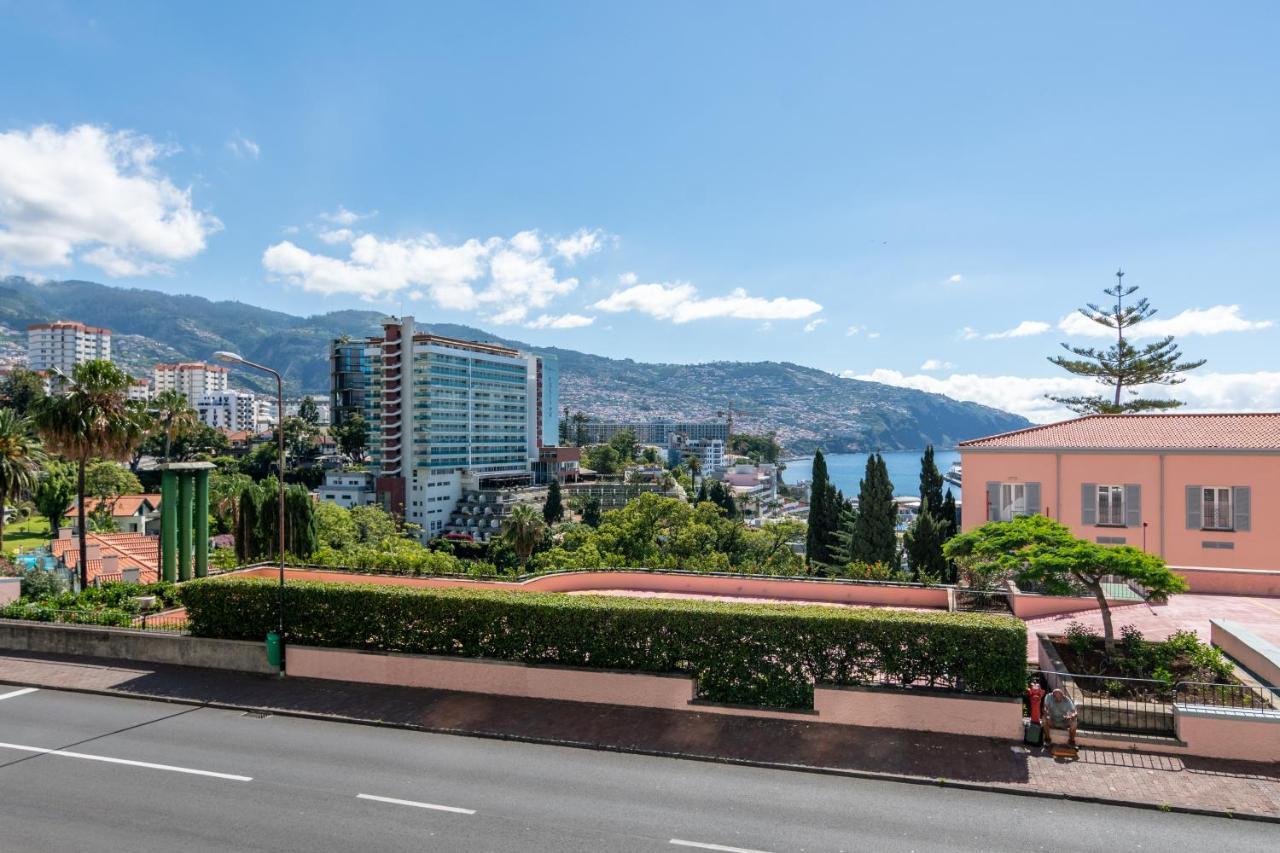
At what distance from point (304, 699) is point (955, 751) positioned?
44.1ft

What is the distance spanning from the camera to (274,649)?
18125mm

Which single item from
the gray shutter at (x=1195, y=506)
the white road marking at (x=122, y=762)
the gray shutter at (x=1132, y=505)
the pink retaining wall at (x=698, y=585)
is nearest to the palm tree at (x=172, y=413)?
the pink retaining wall at (x=698, y=585)

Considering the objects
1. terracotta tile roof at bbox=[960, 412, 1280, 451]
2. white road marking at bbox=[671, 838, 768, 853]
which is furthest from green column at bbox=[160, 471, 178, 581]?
terracotta tile roof at bbox=[960, 412, 1280, 451]

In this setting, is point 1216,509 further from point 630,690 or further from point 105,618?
point 105,618

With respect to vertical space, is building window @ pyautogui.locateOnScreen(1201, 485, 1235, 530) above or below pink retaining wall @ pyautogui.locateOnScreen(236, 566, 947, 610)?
above

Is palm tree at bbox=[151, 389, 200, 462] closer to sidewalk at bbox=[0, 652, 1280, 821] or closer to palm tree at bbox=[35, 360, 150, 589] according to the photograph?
palm tree at bbox=[35, 360, 150, 589]

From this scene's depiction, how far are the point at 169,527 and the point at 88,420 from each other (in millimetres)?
4989

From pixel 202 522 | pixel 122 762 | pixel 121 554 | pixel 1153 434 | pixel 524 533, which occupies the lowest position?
pixel 524 533

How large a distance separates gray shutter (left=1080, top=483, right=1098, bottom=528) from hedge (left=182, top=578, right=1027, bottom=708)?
13.2 m

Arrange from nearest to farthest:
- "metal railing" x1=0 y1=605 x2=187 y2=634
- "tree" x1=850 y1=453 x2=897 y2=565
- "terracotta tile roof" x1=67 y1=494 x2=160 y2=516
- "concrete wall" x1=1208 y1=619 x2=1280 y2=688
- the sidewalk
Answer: the sidewalk → "concrete wall" x1=1208 y1=619 x2=1280 y2=688 → "metal railing" x1=0 y1=605 x2=187 y2=634 → "tree" x1=850 y1=453 x2=897 y2=565 → "terracotta tile roof" x1=67 y1=494 x2=160 y2=516

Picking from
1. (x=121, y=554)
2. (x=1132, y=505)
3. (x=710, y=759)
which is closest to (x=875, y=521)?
(x=1132, y=505)

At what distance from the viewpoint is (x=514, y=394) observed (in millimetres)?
143750

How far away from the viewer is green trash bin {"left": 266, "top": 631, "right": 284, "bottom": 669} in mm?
18109

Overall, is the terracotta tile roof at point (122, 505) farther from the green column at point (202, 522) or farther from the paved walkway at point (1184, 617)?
the paved walkway at point (1184, 617)
